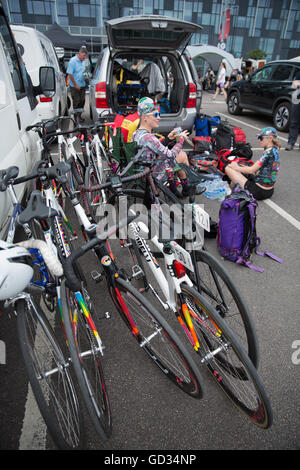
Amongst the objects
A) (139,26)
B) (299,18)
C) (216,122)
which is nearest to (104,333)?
(139,26)

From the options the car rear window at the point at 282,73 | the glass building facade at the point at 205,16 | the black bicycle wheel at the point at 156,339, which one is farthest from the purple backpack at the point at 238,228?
the glass building facade at the point at 205,16

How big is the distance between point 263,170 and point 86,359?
3539mm

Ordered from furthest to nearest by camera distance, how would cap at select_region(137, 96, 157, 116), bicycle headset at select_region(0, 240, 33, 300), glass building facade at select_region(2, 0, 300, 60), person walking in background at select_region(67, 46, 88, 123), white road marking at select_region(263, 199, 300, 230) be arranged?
glass building facade at select_region(2, 0, 300, 60)
person walking in background at select_region(67, 46, 88, 123)
white road marking at select_region(263, 199, 300, 230)
cap at select_region(137, 96, 157, 116)
bicycle headset at select_region(0, 240, 33, 300)

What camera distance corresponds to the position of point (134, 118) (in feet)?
13.0

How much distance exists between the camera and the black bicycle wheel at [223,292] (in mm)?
1859

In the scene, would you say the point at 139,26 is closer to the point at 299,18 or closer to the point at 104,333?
the point at 104,333

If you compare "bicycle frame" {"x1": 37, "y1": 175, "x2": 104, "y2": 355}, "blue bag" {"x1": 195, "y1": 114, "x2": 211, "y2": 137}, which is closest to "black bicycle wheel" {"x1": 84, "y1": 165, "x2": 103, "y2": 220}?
"bicycle frame" {"x1": 37, "y1": 175, "x2": 104, "y2": 355}

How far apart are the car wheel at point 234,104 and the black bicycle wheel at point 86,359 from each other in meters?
10.8

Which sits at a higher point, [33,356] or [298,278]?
[33,356]

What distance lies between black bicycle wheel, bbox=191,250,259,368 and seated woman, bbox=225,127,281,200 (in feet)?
7.99

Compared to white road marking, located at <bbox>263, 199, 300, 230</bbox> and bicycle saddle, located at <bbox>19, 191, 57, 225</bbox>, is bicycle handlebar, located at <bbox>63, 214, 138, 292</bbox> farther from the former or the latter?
white road marking, located at <bbox>263, 199, 300, 230</bbox>

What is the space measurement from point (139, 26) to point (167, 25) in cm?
44

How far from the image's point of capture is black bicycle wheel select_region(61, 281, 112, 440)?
1.40 metres

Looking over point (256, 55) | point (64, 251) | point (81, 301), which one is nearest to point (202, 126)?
point (64, 251)
